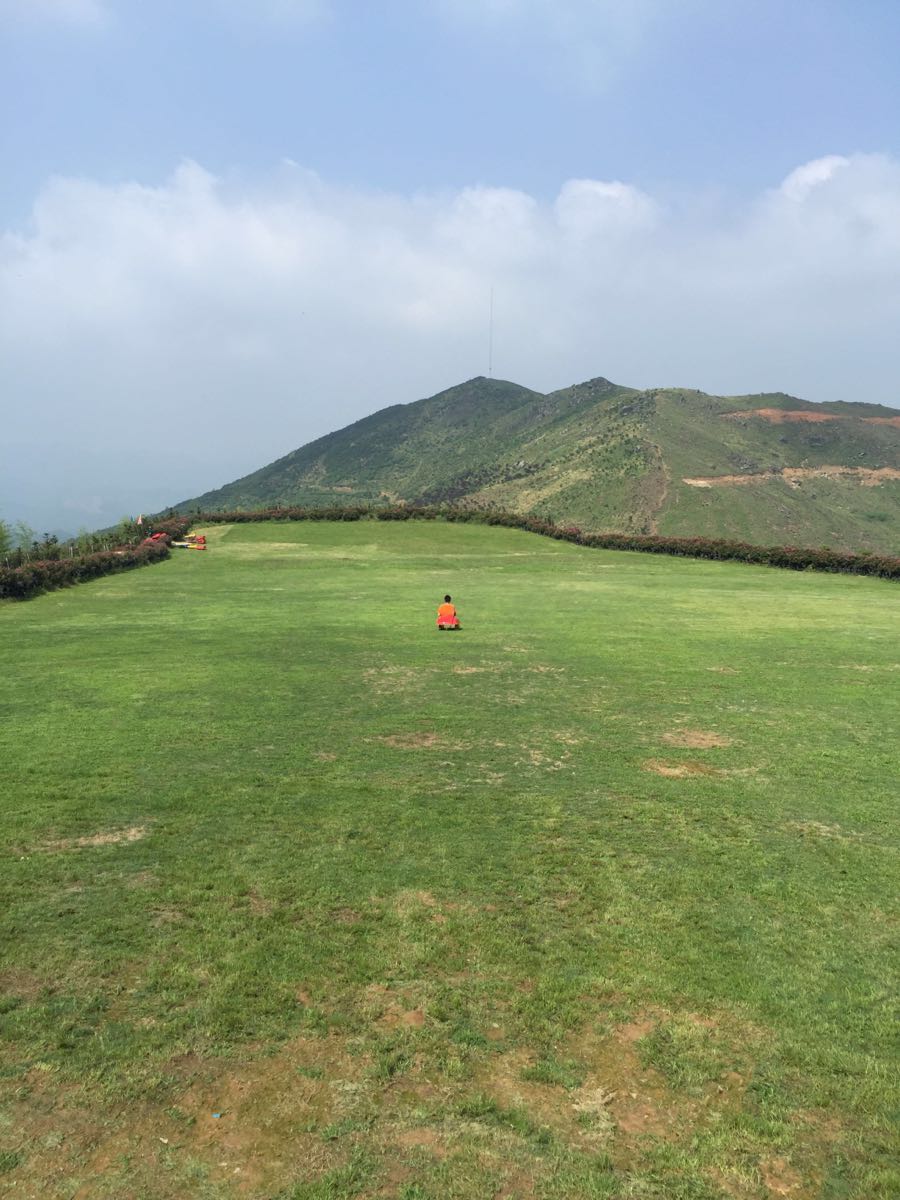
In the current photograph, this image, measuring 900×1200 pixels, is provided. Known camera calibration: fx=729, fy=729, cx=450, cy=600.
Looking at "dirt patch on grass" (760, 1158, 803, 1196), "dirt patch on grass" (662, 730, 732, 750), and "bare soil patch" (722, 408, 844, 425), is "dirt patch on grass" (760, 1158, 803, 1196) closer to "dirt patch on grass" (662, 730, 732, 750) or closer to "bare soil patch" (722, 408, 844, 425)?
"dirt patch on grass" (662, 730, 732, 750)

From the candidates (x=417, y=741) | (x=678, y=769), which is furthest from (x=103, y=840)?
(x=678, y=769)

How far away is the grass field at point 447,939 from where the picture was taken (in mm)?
4836

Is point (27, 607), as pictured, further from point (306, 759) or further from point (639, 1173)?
point (639, 1173)

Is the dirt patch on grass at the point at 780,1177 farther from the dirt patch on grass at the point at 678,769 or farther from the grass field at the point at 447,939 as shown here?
the dirt patch on grass at the point at 678,769

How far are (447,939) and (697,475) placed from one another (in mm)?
127226

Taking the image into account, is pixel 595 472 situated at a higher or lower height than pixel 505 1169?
higher

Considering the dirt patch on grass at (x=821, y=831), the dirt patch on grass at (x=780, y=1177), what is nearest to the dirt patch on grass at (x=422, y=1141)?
the dirt patch on grass at (x=780, y=1177)

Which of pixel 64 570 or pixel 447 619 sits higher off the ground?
pixel 64 570

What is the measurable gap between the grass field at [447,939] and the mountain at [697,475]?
9706cm

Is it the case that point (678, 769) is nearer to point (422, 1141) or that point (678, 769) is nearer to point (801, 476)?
point (422, 1141)

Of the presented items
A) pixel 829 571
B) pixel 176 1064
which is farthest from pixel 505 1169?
pixel 829 571

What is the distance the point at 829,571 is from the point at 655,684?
111 ft

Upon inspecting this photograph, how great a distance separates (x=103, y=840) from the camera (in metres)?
8.84

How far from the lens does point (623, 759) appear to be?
11.9m
